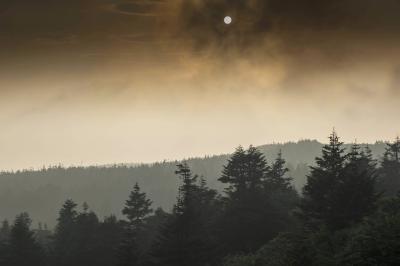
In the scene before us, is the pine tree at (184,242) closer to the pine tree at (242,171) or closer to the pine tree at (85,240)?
the pine tree at (242,171)

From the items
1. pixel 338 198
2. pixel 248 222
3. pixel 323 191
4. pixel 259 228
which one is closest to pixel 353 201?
pixel 338 198

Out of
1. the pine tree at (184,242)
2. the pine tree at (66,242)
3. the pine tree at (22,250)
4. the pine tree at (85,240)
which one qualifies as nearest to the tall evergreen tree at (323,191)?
the pine tree at (184,242)

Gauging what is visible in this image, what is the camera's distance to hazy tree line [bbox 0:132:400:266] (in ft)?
80.4

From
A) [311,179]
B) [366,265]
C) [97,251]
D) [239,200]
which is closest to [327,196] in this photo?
[311,179]

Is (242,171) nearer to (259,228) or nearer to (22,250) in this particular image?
(259,228)

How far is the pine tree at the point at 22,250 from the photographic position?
2630 inches

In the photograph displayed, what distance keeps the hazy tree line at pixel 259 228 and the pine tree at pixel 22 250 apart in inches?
5.0

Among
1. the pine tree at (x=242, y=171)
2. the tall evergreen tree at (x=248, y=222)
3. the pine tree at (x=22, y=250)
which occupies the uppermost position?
the pine tree at (x=242, y=171)

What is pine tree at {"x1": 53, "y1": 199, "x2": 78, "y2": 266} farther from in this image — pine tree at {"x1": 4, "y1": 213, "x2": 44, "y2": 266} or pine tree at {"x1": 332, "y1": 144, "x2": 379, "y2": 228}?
pine tree at {"x1": 332, "y1": 144, "x2": 379, "y2": 228}

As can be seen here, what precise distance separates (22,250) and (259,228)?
117ft

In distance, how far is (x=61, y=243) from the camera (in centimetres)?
7056

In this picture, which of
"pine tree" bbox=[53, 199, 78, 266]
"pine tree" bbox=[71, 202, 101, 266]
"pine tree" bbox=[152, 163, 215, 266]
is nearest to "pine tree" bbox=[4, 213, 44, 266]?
"pine tree" bbox=[53, 199, 78, 266]

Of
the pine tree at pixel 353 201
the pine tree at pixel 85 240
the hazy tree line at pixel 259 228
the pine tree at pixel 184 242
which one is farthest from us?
the pine tree at pixel 85 240

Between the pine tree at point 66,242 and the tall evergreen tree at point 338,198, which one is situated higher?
the tall evergreen tree at point 338,198
